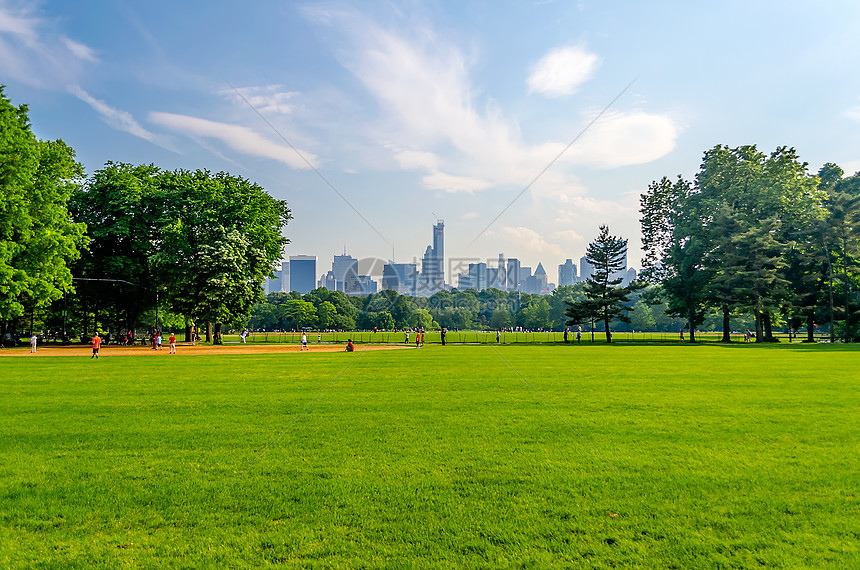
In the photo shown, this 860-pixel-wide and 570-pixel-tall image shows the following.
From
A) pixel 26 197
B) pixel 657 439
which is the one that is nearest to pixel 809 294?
pixel 657 439

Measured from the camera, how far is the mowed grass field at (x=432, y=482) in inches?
194

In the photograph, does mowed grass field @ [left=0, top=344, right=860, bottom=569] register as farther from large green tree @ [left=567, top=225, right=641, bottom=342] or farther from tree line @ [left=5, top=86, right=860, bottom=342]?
large green tree @ [left=567, top=225, right=641, bottom=342]

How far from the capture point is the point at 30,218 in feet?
121

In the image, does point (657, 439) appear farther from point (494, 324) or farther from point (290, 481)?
point (494, 324)

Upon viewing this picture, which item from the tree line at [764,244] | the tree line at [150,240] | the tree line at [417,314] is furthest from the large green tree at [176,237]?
the tree line at [417,314]


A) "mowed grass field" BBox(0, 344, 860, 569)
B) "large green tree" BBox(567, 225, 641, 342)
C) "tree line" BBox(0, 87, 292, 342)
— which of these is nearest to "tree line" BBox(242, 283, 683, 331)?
"large green tree" BBox(567, 225, 641, 342)

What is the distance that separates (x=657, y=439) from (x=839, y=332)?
72.2 m

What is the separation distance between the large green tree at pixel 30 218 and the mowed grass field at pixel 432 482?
29.3 meters

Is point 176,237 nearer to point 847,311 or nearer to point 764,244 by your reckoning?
point 764,244

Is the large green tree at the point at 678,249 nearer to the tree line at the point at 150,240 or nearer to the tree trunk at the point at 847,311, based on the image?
the tree trunk at the point at 847,311

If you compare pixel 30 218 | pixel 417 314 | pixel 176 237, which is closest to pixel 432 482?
pixel 30 218

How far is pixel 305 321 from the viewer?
132 metres

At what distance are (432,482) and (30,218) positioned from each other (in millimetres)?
42541

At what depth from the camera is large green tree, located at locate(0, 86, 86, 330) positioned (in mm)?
35656
